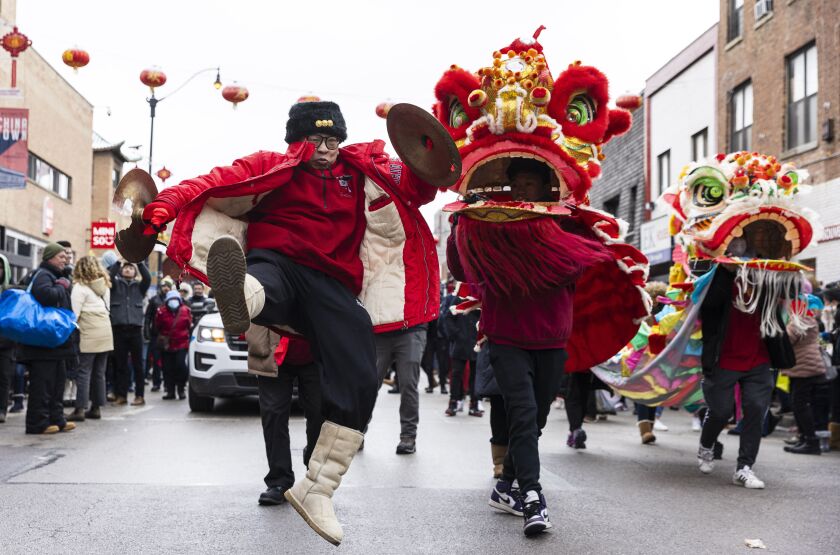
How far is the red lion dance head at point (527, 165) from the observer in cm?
504

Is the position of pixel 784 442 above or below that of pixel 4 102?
below

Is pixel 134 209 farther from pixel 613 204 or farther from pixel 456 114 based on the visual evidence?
pixel 613 204

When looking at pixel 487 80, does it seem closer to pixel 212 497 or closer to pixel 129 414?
pixel 212 497

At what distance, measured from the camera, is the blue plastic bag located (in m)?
8.77

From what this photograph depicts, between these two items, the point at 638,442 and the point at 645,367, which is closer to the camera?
the point at 645,367

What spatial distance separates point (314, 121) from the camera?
180 inches

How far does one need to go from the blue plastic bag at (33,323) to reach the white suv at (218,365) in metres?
2.15

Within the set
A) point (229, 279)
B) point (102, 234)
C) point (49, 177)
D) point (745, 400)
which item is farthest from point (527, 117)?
point (49, 177)

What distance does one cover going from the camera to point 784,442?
998 centimetres

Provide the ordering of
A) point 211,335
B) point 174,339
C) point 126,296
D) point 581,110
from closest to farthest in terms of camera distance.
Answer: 1. point 581,110
2. point 211,335
3. point 126,296
4. point 174,339

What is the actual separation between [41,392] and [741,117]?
16.9 metres

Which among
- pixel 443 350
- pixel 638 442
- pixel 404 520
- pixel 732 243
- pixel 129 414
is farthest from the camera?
pixel 443 350

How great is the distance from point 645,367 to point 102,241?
81.7 ft

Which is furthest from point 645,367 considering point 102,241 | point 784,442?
point 102,241
